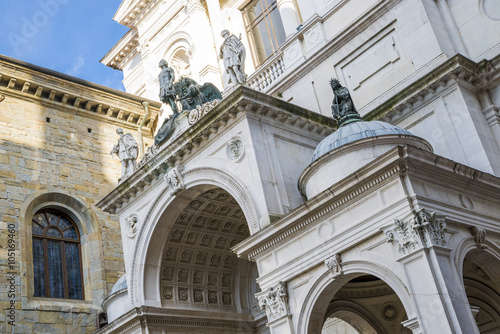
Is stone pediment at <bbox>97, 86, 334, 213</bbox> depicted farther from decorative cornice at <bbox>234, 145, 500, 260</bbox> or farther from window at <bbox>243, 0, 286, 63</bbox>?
window at <bbox>243, 0, 286, 63</bbox>

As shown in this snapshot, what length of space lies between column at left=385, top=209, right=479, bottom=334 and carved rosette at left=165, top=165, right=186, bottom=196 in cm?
578

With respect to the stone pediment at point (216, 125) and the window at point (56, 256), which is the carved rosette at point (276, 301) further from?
the window at point (56, 256)

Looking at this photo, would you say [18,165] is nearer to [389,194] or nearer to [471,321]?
[389,194]

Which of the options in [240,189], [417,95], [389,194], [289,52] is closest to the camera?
[389,194]

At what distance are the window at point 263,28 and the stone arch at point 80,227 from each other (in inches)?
291

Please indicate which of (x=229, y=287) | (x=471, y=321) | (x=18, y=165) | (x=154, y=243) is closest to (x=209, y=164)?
(x=154, y=243)

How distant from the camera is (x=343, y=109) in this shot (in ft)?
44.7

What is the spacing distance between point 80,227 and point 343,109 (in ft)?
34.7

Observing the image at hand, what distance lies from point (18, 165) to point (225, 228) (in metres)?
7.36

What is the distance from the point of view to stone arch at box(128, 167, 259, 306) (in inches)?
577

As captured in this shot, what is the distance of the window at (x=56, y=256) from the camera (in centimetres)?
1917

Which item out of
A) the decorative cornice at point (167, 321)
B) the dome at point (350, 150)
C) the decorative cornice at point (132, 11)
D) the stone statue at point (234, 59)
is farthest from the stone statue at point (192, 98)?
the decorative cornice at point (132, 11)

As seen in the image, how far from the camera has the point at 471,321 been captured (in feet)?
31.5

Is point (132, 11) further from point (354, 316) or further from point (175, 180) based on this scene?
point (354, 316)
